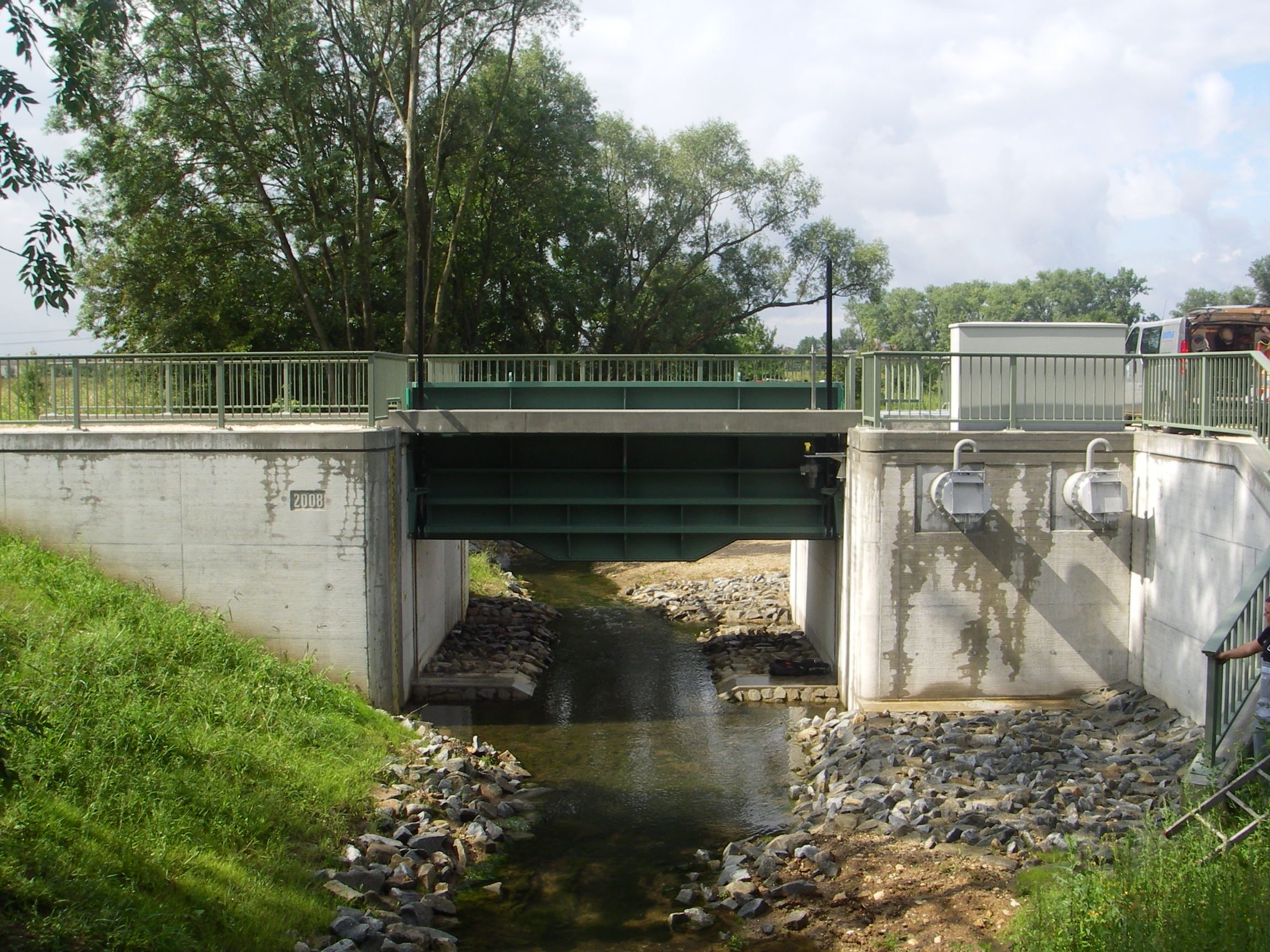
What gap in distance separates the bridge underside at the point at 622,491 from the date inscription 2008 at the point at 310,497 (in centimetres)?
207

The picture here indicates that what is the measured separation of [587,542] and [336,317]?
54.7 ft

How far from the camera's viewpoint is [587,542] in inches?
646

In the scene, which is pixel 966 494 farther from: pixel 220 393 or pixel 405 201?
pixel 405 201

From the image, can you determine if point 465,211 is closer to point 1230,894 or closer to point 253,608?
point 253,608

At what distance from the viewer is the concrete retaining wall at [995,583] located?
14.0 metres

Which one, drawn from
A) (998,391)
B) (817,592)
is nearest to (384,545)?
(817,592)

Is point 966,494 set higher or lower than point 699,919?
higher

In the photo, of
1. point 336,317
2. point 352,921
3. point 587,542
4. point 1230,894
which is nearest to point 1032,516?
point 587,542

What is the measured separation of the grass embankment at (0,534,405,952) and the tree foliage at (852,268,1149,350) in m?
86.1

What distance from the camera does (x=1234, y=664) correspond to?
8.91m

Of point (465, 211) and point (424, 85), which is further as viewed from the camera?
point (465, 211)

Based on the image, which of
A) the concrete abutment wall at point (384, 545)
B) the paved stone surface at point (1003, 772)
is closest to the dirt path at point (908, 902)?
the paved stone surface at point (1003, 772)

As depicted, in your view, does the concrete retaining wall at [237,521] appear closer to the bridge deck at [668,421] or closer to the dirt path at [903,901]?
the bridge deck at [668,421]

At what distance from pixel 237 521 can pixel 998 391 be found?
34.1 feet
